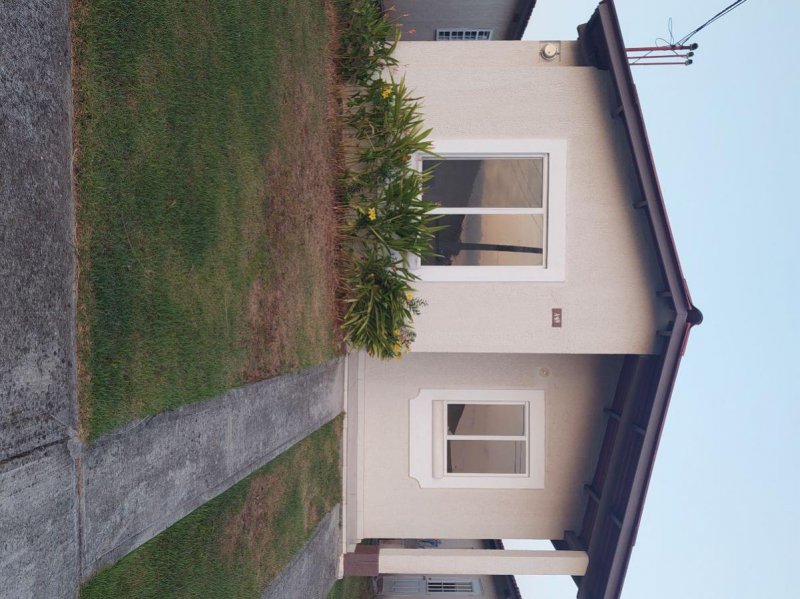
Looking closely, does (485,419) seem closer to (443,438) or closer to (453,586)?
(443,438)

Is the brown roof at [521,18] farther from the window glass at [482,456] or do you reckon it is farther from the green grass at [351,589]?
the green grass at [351,589]

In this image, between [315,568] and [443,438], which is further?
[443,438]

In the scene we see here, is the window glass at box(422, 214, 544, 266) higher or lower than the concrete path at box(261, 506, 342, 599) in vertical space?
higher

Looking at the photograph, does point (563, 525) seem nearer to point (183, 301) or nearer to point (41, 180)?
point (183, 301)

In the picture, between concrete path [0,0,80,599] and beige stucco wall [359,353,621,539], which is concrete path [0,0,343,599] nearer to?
concrete path [0,0,80,599]

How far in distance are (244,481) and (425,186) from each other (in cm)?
443

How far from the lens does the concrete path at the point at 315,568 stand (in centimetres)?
611

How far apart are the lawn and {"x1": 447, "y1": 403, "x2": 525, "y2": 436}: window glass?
2.93m

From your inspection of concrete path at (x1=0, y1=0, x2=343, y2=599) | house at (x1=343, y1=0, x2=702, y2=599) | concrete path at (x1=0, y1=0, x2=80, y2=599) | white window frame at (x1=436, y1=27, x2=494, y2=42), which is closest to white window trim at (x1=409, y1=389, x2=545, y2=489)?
house at (x1=343, y1=0, x2=702, y2=599)

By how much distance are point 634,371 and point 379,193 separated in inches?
158

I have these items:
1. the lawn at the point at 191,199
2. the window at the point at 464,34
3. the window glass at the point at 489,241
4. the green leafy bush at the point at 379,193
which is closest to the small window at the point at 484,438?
the green leafy bush at the point at 379,193

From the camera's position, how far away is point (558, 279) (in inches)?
301

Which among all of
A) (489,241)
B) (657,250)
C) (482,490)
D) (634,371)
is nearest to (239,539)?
(482,490)

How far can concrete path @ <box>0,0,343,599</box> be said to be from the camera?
9.04ft
